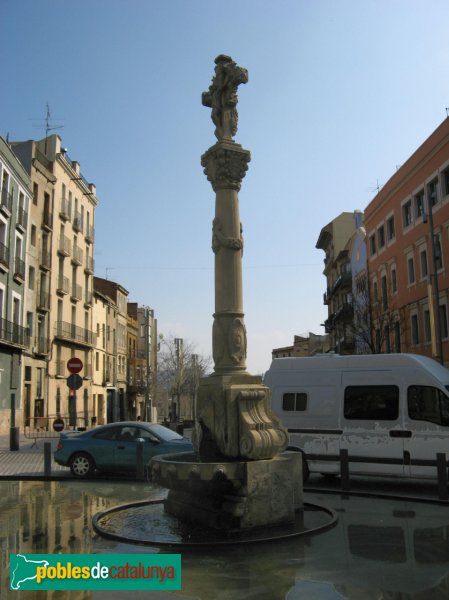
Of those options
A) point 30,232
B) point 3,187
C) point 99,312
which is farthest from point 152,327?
point 3,187

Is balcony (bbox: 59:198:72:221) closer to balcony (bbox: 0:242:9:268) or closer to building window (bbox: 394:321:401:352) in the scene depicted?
balcony (bbox: 0:242:9:268)

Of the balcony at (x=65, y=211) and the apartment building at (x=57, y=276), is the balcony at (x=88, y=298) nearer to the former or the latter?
the apartment building at (x=57, y=276)

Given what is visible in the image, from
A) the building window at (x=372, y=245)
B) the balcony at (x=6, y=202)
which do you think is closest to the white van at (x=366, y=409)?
the balcony at (x=6, y=202)

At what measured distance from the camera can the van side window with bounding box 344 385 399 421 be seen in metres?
12.3

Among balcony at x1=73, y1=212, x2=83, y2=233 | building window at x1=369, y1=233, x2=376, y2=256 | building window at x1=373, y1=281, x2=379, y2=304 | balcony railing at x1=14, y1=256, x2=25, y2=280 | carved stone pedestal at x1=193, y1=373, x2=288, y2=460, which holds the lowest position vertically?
carved stone pedestal at x1=193, y1=373, x2=288, y2=460

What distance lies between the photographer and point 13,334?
32656mm

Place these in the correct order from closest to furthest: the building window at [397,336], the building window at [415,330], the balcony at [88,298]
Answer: the building window at [397,336]
the building window at [415,330]
the balcony at [88,298]

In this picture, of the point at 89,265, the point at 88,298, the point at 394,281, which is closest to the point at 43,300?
the point at 88,298

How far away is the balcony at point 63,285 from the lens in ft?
136

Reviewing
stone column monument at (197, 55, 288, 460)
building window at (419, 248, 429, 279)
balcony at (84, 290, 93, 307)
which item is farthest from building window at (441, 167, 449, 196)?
balcony at (84, 290, 93, 307)

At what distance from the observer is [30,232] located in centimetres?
3741

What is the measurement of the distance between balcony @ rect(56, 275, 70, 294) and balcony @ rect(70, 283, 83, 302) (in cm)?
98

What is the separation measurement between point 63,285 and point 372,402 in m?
33.7

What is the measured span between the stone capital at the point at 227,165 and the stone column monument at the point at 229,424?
17mm
